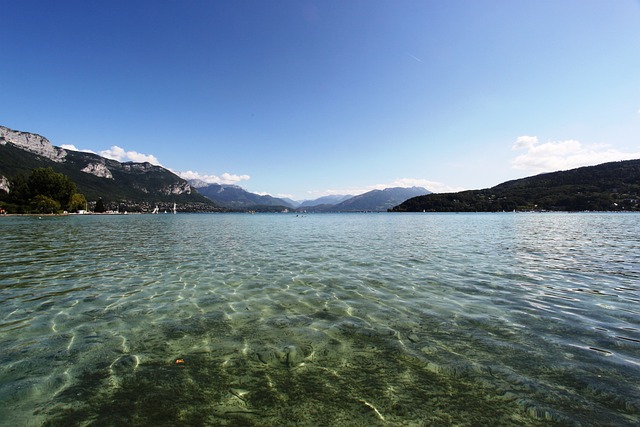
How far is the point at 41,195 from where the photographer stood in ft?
430

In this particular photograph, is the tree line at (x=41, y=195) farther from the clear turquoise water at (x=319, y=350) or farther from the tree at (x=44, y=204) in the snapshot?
the clear turquoise water at (x=319, y=350)

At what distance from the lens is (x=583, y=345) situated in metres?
7.48

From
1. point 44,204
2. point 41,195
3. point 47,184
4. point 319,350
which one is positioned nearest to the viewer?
point 319,350

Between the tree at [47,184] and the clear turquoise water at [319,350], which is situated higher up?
the tree at [47,184]

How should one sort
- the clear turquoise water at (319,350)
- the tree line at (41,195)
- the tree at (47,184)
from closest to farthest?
the clear turquoise water at (319,350), the tree line at (41,195), the tree at (47,184)

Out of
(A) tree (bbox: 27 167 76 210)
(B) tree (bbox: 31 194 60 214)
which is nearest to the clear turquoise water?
(B) tree (bbox: 31 194 60 214)

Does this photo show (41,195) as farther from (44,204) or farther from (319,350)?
(319,350)

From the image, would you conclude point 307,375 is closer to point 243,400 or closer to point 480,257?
point 243,400

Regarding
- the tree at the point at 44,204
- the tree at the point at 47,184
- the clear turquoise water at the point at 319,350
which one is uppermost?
the tree at the point at 47,184

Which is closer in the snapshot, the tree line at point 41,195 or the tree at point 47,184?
the tree line at point 41,195

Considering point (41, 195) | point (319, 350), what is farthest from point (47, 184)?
point (319, 350)

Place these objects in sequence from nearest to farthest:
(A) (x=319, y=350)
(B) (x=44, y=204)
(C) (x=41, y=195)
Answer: (A) (x=319, y=350)
(B) (x=44, y=204)
(C) (x=41, y=195)

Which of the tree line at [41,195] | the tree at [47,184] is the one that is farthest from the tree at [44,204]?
the tree at [47,184]

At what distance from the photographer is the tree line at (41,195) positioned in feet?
429
